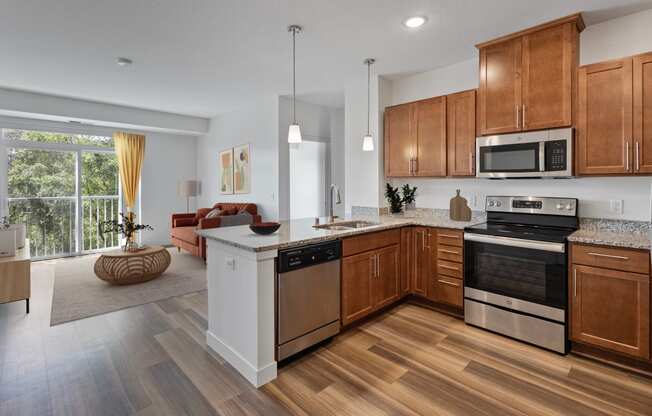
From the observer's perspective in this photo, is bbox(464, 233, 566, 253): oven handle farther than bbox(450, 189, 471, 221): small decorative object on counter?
No

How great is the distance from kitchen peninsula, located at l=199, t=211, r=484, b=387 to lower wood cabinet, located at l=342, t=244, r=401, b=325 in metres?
0.36

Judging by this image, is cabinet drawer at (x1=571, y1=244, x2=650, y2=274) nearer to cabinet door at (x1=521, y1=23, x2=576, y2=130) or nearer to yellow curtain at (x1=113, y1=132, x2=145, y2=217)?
cabinet door at (x1=521, y1=23, x2=576, y2=130)

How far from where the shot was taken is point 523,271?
2531mm

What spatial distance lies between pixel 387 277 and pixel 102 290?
133 inches

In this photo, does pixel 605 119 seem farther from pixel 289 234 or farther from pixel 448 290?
pixel 289 234

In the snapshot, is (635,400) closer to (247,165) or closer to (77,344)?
(77,344)

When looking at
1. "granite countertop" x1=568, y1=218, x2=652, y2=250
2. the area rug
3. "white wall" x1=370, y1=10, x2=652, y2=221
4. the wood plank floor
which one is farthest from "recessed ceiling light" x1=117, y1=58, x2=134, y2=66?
"granite countertop" x1=568, y1=218, x2=652, y2=250

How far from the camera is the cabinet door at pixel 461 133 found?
3.12 m

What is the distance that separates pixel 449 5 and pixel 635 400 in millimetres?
2819

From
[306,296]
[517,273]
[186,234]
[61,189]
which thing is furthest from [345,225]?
[61,189]

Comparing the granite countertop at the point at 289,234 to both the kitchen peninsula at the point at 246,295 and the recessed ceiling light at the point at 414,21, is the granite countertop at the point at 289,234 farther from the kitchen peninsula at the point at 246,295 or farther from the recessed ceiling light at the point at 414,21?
the recessed ceiling light at the point at 414,21

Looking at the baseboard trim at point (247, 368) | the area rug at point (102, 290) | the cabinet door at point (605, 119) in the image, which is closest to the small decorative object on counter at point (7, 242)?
the area rug at point (102, 290)

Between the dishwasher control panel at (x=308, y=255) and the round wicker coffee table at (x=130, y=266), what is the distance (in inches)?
109

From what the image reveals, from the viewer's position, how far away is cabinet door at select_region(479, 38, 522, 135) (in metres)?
2.75
